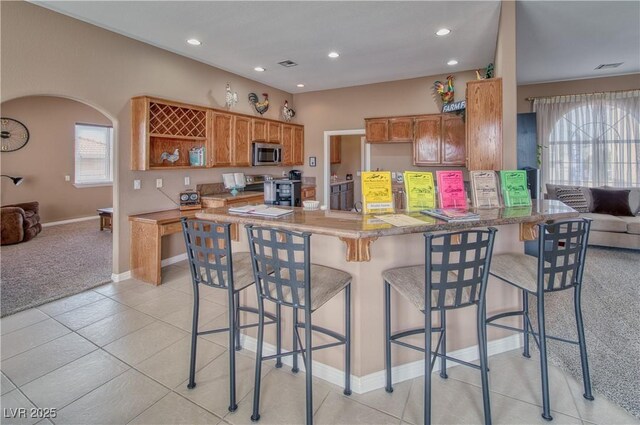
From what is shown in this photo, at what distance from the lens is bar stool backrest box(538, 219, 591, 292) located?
6.06 ft

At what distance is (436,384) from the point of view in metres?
2.13

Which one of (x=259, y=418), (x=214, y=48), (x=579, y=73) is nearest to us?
(x=259, y=418)

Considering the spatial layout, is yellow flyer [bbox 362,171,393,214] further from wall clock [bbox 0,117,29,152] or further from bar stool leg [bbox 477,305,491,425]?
wall clock [bbox 0,117,29,152]

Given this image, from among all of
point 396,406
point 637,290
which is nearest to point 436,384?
point 396,406

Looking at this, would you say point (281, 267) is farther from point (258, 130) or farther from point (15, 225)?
point (15, 225)

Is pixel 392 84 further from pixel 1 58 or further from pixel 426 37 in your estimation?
pixel 1 58

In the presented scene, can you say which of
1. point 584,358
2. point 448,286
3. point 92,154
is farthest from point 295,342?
point 92,154

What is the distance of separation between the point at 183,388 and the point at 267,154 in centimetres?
440

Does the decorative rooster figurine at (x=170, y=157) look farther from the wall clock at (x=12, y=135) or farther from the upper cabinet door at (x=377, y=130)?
the wall clock at (x=12, y=135)

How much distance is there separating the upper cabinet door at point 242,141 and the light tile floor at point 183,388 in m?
3.08

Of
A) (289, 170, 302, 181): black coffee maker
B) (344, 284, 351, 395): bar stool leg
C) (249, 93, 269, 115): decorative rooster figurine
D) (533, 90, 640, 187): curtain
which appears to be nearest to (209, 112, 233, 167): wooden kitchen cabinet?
(249, 93, 269, 115): decorative rooster figurine

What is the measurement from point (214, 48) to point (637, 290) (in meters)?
5.85

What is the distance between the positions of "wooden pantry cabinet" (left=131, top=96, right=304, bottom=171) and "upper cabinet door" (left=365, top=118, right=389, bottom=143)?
1.75m

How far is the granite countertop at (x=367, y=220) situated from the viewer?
178 cm
